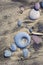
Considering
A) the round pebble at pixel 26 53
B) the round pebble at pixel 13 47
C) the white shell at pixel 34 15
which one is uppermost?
the white shell at pixel 34 15

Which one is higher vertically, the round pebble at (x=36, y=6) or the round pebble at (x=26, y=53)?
the round pebble at (x=36, y=6)

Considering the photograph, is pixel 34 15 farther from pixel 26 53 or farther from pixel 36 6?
pixel 26 53

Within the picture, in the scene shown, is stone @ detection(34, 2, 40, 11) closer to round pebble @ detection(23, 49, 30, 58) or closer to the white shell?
the white shell

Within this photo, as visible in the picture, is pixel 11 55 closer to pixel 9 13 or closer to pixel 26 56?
pixel 26 56

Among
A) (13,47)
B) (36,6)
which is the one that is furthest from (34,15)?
(13,47)

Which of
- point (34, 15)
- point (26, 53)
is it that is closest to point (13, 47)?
point (26, 53)

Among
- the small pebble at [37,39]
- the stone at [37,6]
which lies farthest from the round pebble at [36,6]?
the small pebble at [37,39]

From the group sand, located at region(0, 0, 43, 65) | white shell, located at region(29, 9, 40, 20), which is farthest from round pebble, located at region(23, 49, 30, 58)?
white shell, located at region(29, 9, 40, 20)

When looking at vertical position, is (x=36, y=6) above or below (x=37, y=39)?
above

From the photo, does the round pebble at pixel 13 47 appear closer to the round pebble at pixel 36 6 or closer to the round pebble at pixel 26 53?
the round pebble at pixel 26 53

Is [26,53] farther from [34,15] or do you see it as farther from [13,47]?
[34,15]

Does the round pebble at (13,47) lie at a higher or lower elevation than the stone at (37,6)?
lower

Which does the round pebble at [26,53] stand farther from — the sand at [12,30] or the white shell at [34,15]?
the white shell at [34,15]

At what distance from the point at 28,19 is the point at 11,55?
179mm
